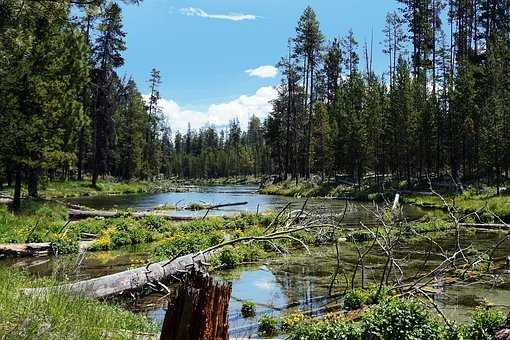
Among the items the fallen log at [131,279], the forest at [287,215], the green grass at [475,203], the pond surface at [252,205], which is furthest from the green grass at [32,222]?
the green grass at [475,203]

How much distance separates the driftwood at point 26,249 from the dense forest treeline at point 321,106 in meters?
6.38

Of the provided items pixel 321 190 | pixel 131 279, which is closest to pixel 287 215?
pixel 131 279

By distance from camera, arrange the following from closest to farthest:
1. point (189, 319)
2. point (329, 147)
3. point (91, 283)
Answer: point (189, 319) → point (91, 283) → point (329, 147)

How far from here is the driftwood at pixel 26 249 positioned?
1727cm

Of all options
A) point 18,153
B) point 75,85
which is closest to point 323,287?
point 18,153

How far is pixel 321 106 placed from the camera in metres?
67.5

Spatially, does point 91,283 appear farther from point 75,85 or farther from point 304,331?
→ point 75,85

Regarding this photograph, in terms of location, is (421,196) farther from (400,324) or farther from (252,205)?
(400,324)

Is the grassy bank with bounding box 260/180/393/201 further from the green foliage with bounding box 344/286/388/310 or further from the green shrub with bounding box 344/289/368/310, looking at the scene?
the green shrub with bounding box 344/289/368/310

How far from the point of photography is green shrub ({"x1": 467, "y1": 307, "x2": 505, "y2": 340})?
314 inches

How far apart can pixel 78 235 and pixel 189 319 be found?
1718cm

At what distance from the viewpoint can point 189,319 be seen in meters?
A: 5.29

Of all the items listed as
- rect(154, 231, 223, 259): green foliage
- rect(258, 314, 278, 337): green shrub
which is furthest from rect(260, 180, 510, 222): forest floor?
rect(258, 314, 278, 337): green shrub

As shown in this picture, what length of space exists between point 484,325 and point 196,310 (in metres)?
5.16
